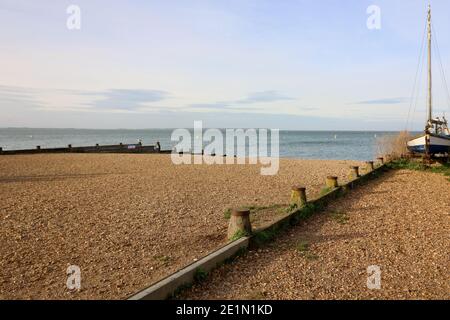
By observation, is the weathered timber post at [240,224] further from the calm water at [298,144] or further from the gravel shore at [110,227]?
the calm water at [298,144]

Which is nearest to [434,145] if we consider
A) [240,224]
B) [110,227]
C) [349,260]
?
[349,260]

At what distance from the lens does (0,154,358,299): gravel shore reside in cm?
501

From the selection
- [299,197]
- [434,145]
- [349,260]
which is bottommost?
[349,260]

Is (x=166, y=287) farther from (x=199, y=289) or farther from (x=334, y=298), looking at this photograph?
(x=334, y=298)

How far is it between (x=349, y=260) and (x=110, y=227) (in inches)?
191

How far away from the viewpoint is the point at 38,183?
46.0 ft

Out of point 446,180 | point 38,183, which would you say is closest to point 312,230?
point 446,180

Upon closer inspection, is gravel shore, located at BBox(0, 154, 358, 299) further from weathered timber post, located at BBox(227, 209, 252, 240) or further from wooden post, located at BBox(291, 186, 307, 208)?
wooden post, located at BBox(291, 186, 307, 208)

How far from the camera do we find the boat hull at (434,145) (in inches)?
739

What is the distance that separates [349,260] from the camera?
5523mm

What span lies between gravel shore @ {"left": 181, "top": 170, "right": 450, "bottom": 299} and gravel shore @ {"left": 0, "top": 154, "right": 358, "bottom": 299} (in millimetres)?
1051

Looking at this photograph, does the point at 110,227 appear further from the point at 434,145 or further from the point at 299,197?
the point at 434,145

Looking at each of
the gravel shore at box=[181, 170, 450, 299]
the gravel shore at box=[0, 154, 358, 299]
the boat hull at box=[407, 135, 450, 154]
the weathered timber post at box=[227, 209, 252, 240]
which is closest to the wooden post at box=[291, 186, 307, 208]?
the gravel shore at box=[181, 170, 450, 299]

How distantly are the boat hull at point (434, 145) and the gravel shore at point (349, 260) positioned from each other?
1114 cm
